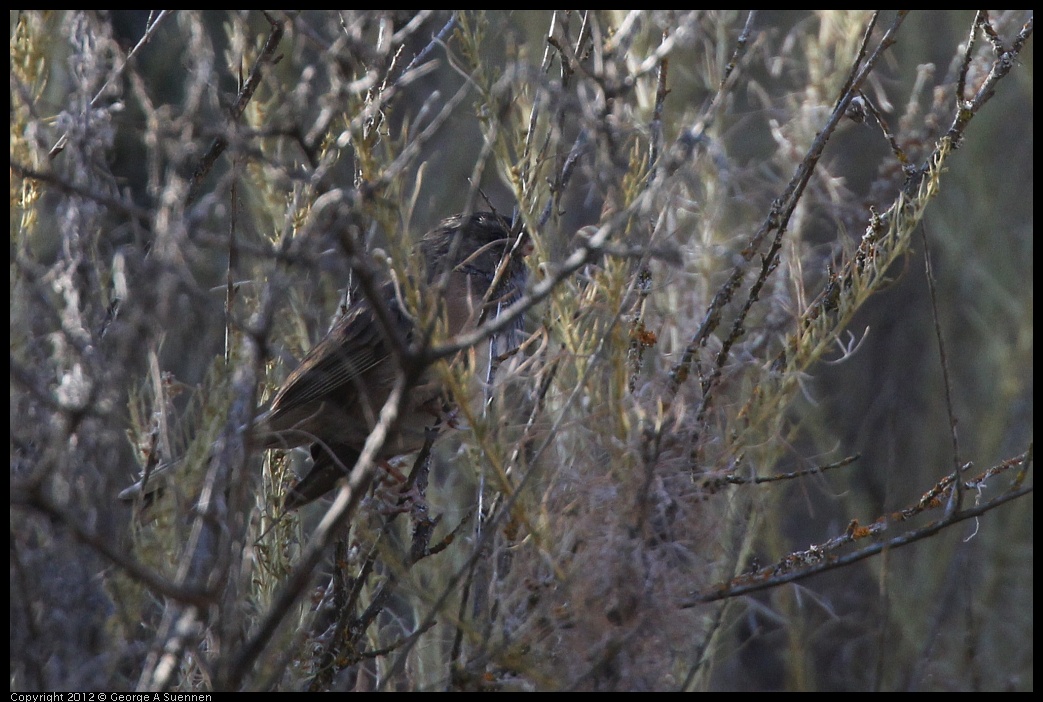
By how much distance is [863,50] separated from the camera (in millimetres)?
2781

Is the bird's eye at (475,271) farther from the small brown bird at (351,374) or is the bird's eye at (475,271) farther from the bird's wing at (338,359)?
the bird's wing at (338,359)

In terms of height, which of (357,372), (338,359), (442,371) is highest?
(338,359)

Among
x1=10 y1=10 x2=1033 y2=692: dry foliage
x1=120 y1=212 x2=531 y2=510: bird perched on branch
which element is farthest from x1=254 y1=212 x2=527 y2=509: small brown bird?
x1=10 y1=10 x2=1033 y2=692: dry foliage

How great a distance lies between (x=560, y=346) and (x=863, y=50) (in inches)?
48.5

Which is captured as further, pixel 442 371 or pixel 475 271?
pixel 475 271

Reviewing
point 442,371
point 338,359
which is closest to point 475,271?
point 338,359

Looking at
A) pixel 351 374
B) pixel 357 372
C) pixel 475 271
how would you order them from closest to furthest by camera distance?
pixel 357 372 < pixel 351 374 < pixel 475 271

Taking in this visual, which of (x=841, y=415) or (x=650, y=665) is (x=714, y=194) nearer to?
(x=650, y=665)

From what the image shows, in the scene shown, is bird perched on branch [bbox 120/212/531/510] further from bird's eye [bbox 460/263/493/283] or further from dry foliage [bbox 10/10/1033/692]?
dry foliage [bbox 10/10/1033/692]

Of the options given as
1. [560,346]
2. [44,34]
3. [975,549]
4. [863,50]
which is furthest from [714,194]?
[975,549]

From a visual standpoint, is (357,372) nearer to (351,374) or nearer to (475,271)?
(351,374)

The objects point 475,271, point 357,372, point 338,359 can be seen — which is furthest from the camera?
point 475,271

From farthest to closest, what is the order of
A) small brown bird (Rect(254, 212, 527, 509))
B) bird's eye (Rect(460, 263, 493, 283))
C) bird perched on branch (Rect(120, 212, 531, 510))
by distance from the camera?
bird's eye (Rect(460, 263, 493, 283)) < small brown bird (Rect(254, 212, 527, 509)) < bird perched on branch (Rect(120, 212, 531, 510))

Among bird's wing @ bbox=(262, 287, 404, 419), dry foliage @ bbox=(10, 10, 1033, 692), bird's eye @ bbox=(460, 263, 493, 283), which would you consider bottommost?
dry foliage @ bbox=(10, 10, 1033, 692)
